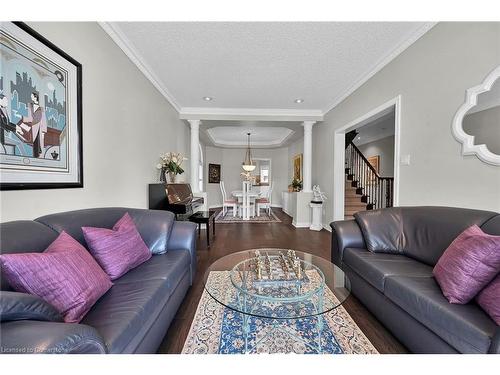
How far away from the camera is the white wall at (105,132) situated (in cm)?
147

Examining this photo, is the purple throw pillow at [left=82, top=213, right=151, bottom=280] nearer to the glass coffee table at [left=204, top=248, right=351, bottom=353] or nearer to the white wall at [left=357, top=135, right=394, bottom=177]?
the glass coffee table at [left=204, top=248, right=351, bottom=353]

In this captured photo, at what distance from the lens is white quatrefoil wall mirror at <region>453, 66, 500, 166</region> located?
61.9 inches

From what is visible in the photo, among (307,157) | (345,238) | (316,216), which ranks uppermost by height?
(307,157)

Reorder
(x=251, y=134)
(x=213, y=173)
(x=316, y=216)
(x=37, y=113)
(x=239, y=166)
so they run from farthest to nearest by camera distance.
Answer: (x=239, y=166)
(x=213, y=173)
(x=251, y=134)
(x=316, y=216)
(x=37, y=113)

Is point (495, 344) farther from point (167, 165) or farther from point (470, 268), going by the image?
point (167, 165)

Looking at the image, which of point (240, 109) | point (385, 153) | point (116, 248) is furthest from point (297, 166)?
point (116, 248)

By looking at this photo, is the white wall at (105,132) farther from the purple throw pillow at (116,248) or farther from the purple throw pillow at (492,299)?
the purple throw pillow at (492,299)

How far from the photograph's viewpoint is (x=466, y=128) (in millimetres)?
1758

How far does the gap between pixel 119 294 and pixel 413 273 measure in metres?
1.93

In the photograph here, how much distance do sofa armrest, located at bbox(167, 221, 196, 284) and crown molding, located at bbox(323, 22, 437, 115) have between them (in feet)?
10.0

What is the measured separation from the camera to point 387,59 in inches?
101

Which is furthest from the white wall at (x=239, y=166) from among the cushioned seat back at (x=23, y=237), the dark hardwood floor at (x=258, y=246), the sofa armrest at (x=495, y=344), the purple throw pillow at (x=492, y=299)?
the sofa armrest at (x=495, y=344)

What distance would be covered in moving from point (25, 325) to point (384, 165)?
8.41 metres

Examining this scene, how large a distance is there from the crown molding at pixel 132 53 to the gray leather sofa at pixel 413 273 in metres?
3.01
